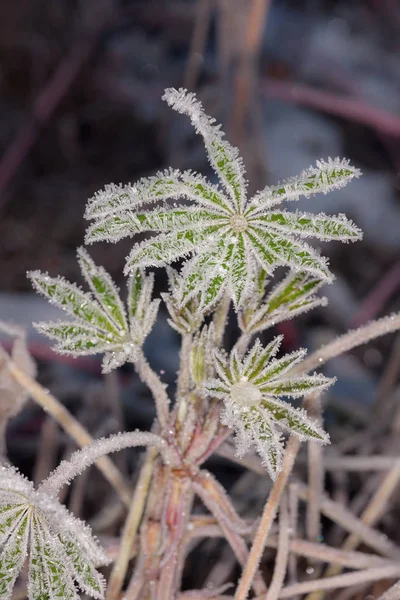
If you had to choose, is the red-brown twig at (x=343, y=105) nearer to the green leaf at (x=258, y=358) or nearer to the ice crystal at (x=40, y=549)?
the green leaf at (x=258, y=358)

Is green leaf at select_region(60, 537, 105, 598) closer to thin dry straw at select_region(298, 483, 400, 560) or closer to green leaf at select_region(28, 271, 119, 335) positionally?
green leaf at select_region(28, 271, 119, 335)

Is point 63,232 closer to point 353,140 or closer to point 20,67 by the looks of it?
point 20,67

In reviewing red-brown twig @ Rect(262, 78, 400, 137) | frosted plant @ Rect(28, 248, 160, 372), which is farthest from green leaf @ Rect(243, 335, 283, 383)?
red-brown twig @ Rect(262, 78, 400, 137)

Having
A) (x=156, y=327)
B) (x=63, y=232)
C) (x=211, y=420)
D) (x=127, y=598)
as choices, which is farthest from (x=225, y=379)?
(x=63, y=232)

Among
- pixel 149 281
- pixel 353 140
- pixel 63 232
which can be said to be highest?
pixel 353 140

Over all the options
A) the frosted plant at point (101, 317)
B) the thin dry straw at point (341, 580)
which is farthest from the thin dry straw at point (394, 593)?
the frosted plant at point (101, 317)

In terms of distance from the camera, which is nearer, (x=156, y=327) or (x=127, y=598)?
(x=127, y=598)

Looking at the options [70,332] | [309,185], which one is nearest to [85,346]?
[70,332]
